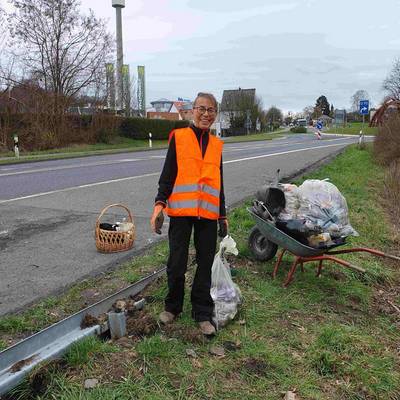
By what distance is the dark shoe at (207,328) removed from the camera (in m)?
3.52

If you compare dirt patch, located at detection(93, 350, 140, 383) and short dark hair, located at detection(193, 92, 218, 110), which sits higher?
short dark hair, located at detection(193, 92, 218, 110)

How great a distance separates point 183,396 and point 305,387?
30.6 inches

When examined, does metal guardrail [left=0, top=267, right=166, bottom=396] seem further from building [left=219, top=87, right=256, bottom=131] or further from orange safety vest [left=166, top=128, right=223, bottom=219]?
building [left=219, top=87, right=256, bottom=131]

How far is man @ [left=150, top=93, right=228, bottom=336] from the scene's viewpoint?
3.48 meters

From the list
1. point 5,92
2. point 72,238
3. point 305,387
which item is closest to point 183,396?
point 305,387

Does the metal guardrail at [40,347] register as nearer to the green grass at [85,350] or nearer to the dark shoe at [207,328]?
the green grass at [85,350]

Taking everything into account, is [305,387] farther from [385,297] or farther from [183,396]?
[385,297]

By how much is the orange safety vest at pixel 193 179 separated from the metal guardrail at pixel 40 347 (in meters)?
1.03

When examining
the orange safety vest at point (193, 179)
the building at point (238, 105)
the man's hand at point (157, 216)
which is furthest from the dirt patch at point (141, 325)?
the building at point (238, 105)

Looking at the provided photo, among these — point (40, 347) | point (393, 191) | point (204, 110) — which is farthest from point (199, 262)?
point (393, 191)

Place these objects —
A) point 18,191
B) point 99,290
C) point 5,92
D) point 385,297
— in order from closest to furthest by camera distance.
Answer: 1. point 99,290
2. point 385,297
3. point 18,191
4. point 5,92

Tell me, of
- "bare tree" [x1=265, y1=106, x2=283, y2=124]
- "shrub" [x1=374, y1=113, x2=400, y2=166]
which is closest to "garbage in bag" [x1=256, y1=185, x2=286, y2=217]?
"shrub" [x1=374, y1=113, x2=400, y2=166]

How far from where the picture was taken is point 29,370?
2777 mm

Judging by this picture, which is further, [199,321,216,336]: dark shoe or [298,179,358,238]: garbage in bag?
[298,179,358,238]: garbage in bag
